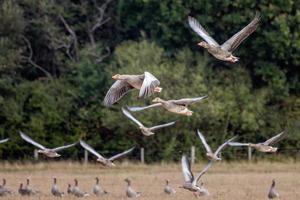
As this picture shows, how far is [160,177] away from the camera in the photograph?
41531 millimetres

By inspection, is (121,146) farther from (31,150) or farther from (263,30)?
(263,30)

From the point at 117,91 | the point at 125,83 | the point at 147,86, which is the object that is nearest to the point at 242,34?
the point at 125,83

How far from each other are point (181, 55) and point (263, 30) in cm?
405

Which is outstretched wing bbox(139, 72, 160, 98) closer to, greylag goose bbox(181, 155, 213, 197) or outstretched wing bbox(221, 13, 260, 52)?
outstretched wing bbox(221, 13, 260, 52)

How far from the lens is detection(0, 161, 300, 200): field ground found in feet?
108

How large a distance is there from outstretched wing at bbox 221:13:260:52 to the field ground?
6239 millimetres

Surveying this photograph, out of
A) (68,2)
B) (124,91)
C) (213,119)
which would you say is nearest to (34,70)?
(68,2)

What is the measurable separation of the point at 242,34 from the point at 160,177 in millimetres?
17176

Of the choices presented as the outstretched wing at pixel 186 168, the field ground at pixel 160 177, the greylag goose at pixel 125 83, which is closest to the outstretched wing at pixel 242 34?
the greylag goose at pixel 125 83

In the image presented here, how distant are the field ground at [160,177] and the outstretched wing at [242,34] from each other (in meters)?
6.24

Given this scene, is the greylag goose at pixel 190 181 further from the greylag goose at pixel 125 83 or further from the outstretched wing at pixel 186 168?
the greylag goose at pixel 125 83

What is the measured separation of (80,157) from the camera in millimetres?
53969

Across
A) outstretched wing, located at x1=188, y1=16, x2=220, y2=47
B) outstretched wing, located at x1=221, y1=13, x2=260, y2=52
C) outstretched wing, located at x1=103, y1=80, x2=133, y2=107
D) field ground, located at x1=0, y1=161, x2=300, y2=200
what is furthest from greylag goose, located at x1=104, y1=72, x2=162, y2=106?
field ground, located at x1=0, y1=161, x2=300, y2=200

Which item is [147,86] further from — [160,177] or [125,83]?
[160,177]
